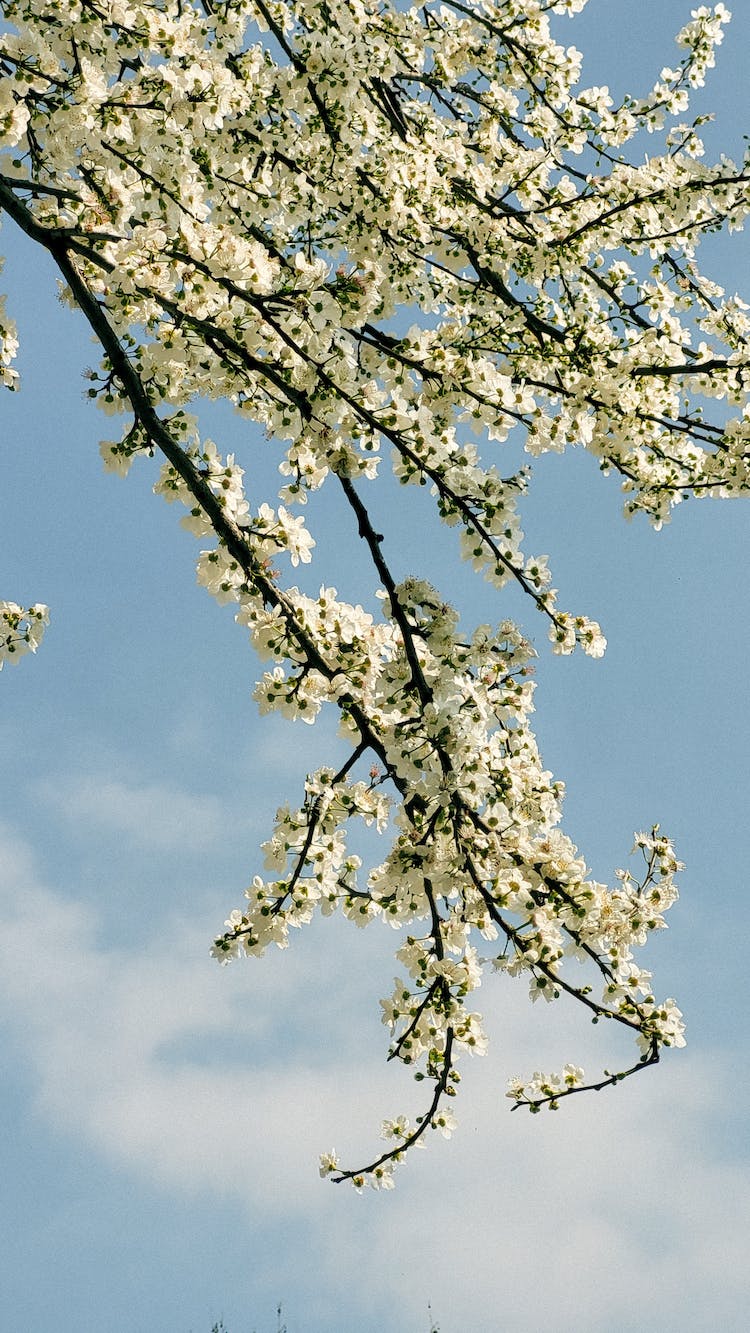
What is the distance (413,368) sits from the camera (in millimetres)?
5750

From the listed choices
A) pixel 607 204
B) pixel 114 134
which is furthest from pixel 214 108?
pixel 607 204

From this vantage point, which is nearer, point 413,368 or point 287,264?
point 413,368

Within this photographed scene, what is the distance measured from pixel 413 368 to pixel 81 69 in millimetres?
Answer: 2229

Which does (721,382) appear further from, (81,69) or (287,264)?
(81,69)

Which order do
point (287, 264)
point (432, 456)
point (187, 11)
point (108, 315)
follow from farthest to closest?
point (187, 11), point (287, 264), point (108, 315), point (432, 456)

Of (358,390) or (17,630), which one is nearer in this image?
(358,390)

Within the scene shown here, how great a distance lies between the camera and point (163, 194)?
5.83 meters

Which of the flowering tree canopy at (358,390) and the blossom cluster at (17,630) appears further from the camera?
the blossom cluster at (17,630)

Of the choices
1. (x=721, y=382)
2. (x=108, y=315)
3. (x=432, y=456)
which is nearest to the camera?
(x=432, y=456)

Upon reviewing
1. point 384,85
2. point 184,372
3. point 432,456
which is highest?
point 384,85

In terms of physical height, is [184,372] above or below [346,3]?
below

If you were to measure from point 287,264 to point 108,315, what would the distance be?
1.30 m

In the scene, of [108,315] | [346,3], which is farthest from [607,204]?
[108,315]

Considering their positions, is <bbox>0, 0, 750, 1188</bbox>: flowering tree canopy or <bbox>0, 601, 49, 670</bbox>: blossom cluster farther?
<bbox>0, 601, 49, 670</bbox>: blossom cluster
